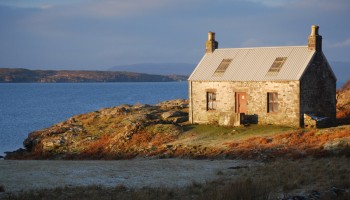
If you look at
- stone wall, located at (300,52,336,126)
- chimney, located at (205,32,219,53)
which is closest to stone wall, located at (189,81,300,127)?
stone wall, located at (300,52,336,126)

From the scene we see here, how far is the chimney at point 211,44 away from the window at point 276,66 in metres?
6.80

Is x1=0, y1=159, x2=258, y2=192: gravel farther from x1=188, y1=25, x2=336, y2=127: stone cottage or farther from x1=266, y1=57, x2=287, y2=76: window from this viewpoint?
x1=266, y1=57, x2=287, y2=76: window

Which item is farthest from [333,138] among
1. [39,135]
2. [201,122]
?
[39,135]

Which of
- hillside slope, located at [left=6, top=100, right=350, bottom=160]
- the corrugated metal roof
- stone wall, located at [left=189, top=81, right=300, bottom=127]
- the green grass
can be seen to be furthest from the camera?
the corrugated metal roof

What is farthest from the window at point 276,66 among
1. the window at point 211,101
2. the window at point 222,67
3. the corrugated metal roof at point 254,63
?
the window at point 211,101

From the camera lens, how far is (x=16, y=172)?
2750cm

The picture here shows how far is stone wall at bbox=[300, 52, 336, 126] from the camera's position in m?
38.1

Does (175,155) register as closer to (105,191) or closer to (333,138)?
(333,138)

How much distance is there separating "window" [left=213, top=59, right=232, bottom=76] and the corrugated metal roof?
0.29 meters

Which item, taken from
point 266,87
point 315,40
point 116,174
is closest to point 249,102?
point 266,87

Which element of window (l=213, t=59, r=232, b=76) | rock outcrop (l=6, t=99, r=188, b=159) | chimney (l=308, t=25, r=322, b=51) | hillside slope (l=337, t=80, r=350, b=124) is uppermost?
chimney (l=308, t=25, r=322, b=51)

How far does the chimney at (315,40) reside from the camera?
1555 inches

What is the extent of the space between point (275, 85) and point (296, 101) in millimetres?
2025

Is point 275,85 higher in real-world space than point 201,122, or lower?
higher
